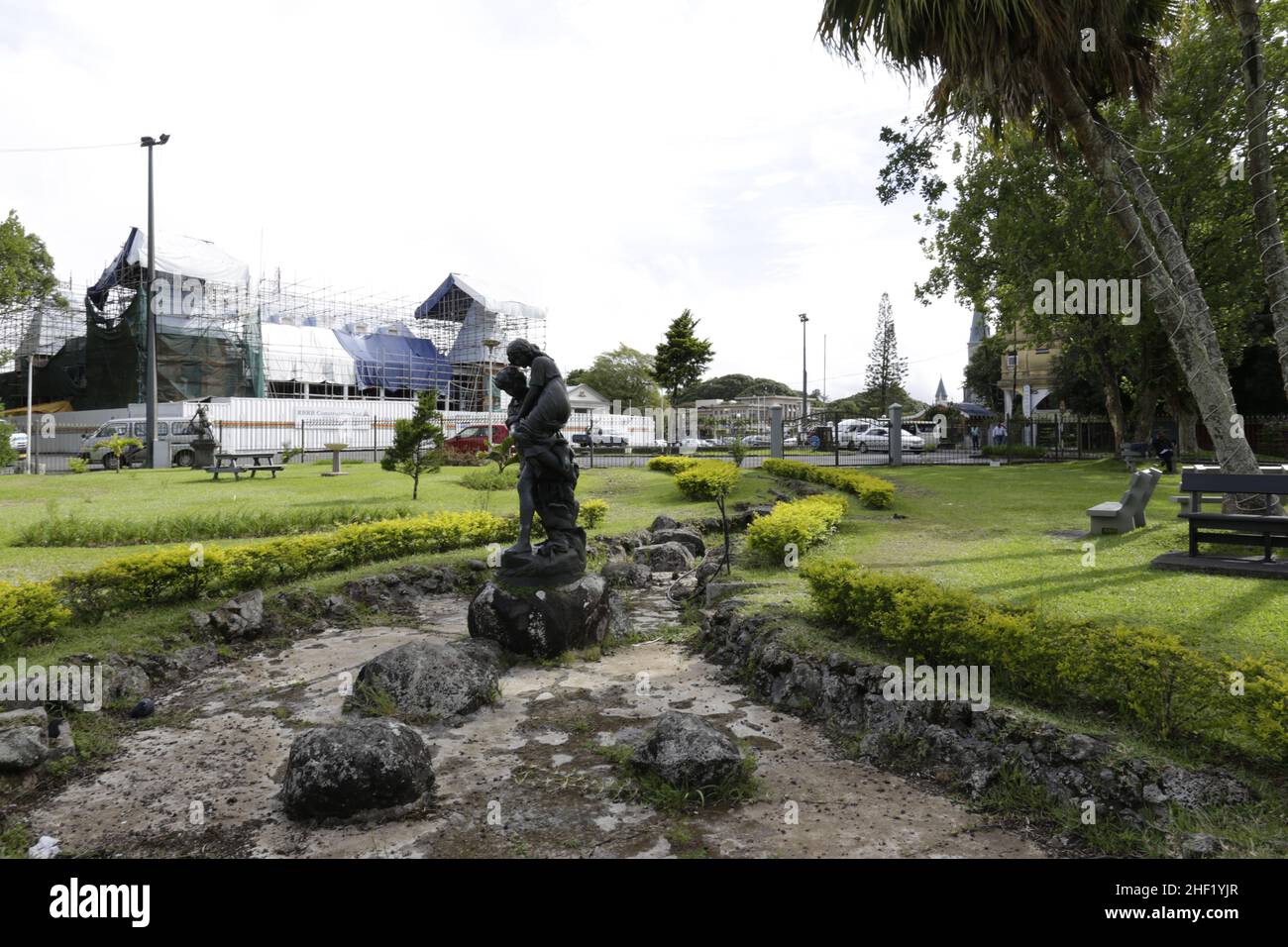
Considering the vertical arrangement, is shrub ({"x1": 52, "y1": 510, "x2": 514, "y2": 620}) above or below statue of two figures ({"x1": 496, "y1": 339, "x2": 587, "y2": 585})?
below

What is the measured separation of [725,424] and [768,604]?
130 ft

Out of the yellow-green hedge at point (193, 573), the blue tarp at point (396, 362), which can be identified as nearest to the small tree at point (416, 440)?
the yellow-green hedge at point (193, 573)

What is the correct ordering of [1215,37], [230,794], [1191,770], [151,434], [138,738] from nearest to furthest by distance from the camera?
[1191,770], [230,794], [138,738], [1215,37], [151,434]

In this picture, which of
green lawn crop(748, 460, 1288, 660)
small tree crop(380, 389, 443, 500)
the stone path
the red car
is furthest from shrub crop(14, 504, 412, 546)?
the red car

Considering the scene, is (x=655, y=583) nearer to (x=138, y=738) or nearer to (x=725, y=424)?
(x=138, y=738)

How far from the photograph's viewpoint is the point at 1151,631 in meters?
4.57

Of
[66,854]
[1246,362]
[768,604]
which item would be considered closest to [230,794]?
Result: [66,854]

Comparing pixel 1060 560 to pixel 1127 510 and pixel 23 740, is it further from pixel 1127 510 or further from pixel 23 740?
pixel 23 740

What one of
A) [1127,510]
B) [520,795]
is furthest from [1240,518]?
[520,795]

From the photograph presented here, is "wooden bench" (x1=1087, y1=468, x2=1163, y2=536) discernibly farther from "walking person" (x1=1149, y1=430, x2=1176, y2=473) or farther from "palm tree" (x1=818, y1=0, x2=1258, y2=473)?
"walking person" (x1=1149, y1=430, x2=1176, y2=473)

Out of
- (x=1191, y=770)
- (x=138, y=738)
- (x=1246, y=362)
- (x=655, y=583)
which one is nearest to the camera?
(x=1191, y=770)

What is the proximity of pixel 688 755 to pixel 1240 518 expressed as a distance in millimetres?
6687

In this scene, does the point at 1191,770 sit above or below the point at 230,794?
above

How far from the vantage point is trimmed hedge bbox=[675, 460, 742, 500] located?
1512 cm
